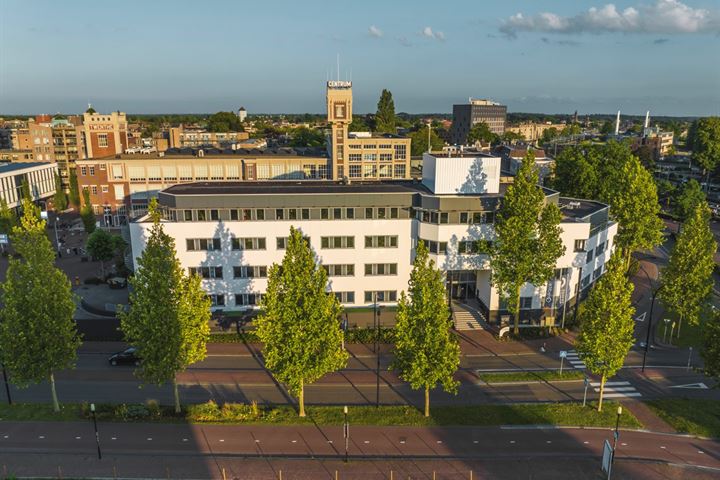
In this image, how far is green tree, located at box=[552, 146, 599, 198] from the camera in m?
78.1

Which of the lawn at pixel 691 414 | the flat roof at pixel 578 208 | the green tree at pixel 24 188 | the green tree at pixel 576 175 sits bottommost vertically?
the lawn at pixel 691 414

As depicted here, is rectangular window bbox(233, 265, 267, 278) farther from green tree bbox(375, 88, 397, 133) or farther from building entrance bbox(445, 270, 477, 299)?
green tree bbox(375, 88, 397, 133)

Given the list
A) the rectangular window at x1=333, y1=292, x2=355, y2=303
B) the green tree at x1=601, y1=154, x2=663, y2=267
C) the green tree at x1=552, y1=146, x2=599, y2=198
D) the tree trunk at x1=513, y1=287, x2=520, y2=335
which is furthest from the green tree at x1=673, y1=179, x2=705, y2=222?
the rectangular window at x1=333, y1=292, x2=355, y2=303

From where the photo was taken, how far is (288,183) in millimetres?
60250

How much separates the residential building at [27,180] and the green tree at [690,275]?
4699 inches

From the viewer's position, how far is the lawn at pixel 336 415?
35.2 m

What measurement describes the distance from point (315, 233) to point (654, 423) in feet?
111

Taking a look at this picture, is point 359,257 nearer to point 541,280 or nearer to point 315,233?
point 315,233

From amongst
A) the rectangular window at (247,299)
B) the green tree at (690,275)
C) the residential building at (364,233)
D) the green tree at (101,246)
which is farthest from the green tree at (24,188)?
the green tree at (690,275)

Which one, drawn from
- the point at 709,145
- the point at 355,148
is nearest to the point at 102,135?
the point at 355,148

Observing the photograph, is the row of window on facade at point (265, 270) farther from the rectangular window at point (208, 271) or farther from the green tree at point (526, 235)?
the green tree at point (526, 235)

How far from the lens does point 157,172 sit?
4031 inches

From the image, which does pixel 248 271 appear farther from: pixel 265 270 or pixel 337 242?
pixel 337 242

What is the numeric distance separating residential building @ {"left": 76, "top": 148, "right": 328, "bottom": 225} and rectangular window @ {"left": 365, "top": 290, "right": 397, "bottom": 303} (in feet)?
181
